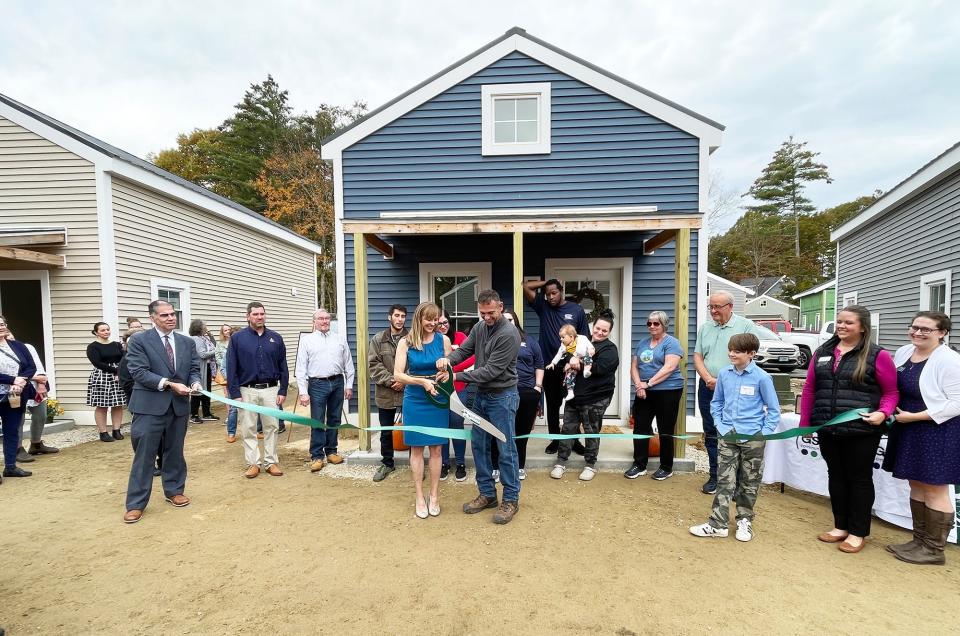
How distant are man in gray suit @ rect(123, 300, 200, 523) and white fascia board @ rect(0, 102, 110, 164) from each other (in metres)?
4.75

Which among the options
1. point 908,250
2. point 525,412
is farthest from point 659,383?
point 908,250

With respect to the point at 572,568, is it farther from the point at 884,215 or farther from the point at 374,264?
the point at 884,215

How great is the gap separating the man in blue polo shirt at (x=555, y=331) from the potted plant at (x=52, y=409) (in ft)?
22.8

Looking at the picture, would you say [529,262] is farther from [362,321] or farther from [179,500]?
[179,500]

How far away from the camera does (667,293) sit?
5820 millimetres

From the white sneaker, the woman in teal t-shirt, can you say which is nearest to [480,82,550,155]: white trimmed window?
the woman in teal t-shirt

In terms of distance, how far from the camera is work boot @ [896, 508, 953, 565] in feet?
8.80

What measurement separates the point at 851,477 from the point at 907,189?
24.3 feet

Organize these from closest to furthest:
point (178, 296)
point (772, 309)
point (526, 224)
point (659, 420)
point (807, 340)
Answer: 1. point (659, 420)
2. point (526, 224)
3. point (178, 296)
4. point (807, 340)
5. point (772, 309)

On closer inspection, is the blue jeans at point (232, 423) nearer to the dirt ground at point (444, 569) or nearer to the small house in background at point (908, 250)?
the dirt ground at point (444, 569)

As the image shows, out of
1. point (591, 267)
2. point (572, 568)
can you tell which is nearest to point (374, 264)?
point (591, 267)

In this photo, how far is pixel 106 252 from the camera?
638cm

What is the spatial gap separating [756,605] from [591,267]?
4.19 m

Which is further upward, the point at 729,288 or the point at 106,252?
the point at 729,288
